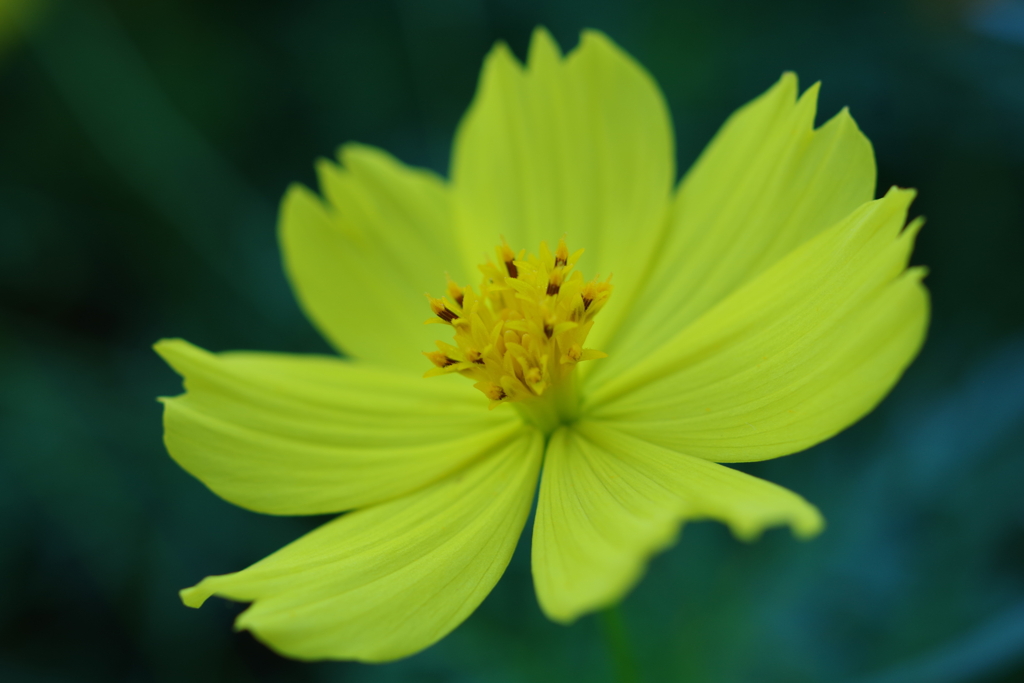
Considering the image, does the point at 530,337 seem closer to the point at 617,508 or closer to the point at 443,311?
the point at 443,311

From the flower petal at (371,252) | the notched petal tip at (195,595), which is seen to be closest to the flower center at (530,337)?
the flower petal at (371,252)

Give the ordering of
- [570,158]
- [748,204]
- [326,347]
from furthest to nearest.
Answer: [326,347] < [570,158] < [748,204]

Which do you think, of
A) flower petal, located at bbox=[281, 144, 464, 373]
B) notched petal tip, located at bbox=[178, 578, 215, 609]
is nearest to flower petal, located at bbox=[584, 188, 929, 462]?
flower petal, located at bbox=[281, 144, 464, 373]

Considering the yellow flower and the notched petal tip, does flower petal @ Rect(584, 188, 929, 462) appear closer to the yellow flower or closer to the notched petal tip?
the yellow flower

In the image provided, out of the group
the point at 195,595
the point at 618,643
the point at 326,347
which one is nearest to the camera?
the point at 195,595

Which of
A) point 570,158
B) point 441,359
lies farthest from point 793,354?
point 570,158

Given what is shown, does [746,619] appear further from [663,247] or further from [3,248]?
[3,248]

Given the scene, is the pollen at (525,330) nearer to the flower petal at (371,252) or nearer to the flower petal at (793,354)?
the flower petal at (793,354)

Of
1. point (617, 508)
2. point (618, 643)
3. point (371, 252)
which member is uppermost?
point (371, 252)
